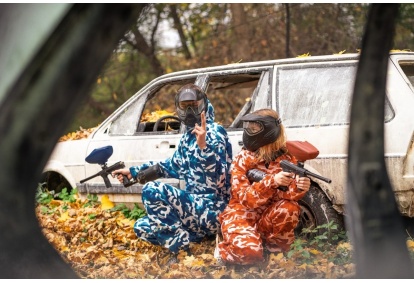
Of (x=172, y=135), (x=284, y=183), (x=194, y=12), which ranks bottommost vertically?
(x=284, y=183)

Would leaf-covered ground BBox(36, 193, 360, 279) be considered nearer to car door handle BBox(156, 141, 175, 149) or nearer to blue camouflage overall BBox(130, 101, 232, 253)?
blue camouflage overall BBox(130, 101, 232, 253)

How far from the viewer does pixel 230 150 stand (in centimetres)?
544

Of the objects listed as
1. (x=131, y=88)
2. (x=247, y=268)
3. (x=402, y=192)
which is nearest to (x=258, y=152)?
(x=247, y=268)

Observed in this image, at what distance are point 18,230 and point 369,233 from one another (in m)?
0.57

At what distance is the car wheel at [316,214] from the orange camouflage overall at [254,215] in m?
0.57

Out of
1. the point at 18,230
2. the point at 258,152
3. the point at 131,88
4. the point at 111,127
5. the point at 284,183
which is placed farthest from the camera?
the point at 131,88

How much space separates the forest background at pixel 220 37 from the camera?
14.1m

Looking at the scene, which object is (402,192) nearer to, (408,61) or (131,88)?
(408,61)

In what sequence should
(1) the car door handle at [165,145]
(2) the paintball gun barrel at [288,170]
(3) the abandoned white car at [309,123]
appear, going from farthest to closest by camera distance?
(1) the car door handle at [165,145] → (3) the abandoned white car at [309,123] → (2) the paintball gun barrel at [288,170]

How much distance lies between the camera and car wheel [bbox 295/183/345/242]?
5.62 meters

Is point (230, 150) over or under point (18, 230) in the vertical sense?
over

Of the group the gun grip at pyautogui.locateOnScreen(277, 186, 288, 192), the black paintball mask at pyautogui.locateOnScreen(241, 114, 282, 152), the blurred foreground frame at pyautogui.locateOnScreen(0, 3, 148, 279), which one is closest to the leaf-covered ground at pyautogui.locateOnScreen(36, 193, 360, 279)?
the gun grip at pyautogui.locateOnScreen(277, 186, 288, 192)

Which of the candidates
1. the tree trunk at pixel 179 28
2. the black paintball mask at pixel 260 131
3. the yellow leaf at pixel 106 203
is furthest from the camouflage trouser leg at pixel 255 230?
the tree trunk at pixel 179 28

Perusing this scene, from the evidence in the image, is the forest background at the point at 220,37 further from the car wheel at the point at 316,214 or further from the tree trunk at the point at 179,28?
the car wheel at the point at 316,214
